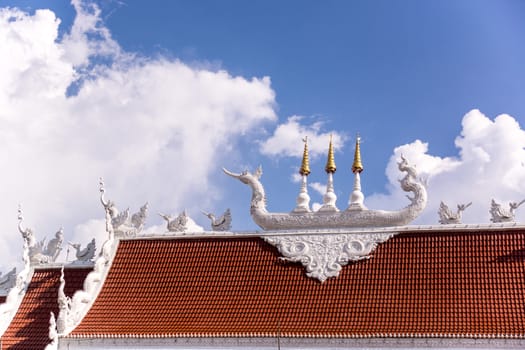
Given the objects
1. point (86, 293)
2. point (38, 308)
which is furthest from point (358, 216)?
point (38, 308)

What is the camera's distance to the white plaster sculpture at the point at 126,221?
89.1 feet

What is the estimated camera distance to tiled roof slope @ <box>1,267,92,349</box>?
25.4 metres

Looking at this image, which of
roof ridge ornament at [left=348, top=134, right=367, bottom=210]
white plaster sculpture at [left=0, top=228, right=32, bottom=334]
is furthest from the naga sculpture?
white plaster sculpture at [left=0, top=228, right=32, bottom=334]

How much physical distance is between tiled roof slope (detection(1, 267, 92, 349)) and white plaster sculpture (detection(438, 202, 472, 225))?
10.5 meters

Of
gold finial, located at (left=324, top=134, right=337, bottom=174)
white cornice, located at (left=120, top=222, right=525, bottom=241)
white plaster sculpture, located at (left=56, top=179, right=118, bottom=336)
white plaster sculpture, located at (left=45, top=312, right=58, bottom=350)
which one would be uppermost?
gold finial, located at (left=324, top=134, right=337, bottom=174)

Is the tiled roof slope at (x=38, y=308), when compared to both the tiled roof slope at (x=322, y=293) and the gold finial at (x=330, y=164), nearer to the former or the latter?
the tiled roof slope at (x=322, y=293)

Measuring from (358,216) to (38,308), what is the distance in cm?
977

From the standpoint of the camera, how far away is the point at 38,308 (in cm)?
2634

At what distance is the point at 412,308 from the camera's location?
2300 centimetres

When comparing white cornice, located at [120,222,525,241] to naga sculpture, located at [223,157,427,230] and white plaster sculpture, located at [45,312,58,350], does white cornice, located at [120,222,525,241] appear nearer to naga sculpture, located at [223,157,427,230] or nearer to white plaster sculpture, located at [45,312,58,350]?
naga sculpture, located at [223,157,427,230]

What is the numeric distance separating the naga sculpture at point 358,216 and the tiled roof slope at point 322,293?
0.59 meters

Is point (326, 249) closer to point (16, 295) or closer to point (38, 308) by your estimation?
point (38, 308)

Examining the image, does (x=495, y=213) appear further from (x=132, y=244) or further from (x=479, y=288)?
(x=132, y=244)

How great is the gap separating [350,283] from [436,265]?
2344 mm
